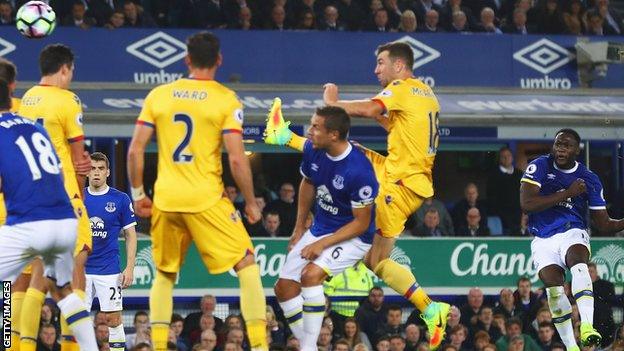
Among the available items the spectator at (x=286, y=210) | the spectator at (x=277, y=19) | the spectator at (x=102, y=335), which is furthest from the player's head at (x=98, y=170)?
the spectator at (x=277, y=19)

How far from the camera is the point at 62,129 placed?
1395 cm

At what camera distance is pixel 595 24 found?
27156 mm

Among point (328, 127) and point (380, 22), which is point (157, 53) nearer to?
point (380, 22)

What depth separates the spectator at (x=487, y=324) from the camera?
72.2ft

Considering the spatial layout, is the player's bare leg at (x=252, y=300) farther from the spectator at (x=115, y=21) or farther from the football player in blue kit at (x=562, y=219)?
the spectator at (x=115, y=21)

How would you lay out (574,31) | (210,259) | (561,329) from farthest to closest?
1. (574,31)
2. (561,329)
3. (210,259)

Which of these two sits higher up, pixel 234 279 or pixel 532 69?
pixel 532 69

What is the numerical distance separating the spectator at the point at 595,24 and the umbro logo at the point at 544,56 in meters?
0.88

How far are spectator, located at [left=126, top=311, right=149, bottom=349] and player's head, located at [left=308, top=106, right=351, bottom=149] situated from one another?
670cm

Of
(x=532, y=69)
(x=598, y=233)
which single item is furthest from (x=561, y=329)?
(x=532, y=69)

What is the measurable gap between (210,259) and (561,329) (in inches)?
207

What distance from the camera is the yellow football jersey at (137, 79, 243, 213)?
12.9 metres

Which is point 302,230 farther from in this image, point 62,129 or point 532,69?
point 532,69

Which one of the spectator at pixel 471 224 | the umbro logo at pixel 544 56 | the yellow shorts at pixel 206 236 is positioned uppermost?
the yellow shorts at pixel 206 236
